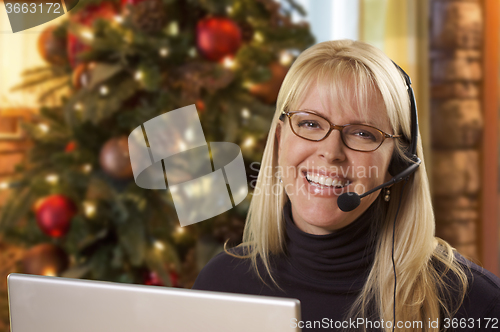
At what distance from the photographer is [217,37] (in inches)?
56.5

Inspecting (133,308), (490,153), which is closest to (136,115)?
(133,308)

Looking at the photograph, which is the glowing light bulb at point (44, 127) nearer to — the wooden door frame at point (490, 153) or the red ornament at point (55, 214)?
the red ornament at point (55, 214)

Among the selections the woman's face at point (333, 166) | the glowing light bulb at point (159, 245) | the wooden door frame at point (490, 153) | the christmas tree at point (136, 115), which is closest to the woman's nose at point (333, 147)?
the woman's face at point (333, 166)

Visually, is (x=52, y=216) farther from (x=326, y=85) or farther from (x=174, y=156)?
(x=326, y=85)

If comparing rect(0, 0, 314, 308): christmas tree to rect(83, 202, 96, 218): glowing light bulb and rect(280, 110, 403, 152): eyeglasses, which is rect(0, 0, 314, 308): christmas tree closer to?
rect(83, 202, 96, 218): glowing light bulb

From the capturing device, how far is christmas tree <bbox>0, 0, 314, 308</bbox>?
1429mm

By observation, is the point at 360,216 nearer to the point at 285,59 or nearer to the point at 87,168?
the point at 285,59

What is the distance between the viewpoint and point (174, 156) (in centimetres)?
138

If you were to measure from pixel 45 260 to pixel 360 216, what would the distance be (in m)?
1.23

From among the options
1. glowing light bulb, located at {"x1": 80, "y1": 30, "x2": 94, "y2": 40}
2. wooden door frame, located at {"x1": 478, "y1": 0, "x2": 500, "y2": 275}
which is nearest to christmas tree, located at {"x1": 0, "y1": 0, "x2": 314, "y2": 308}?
glowing light bulb, located at {"x1": 80, "y1": 30, "x2": 94, "y2": 40}

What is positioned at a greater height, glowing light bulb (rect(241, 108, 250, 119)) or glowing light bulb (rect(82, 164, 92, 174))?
glowing light bulb (rect(241, 108, 250, 119))

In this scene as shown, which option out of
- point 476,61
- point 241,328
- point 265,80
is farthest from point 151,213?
point 476,61

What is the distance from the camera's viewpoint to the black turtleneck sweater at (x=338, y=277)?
800mm

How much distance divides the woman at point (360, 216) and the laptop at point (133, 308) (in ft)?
1.53
